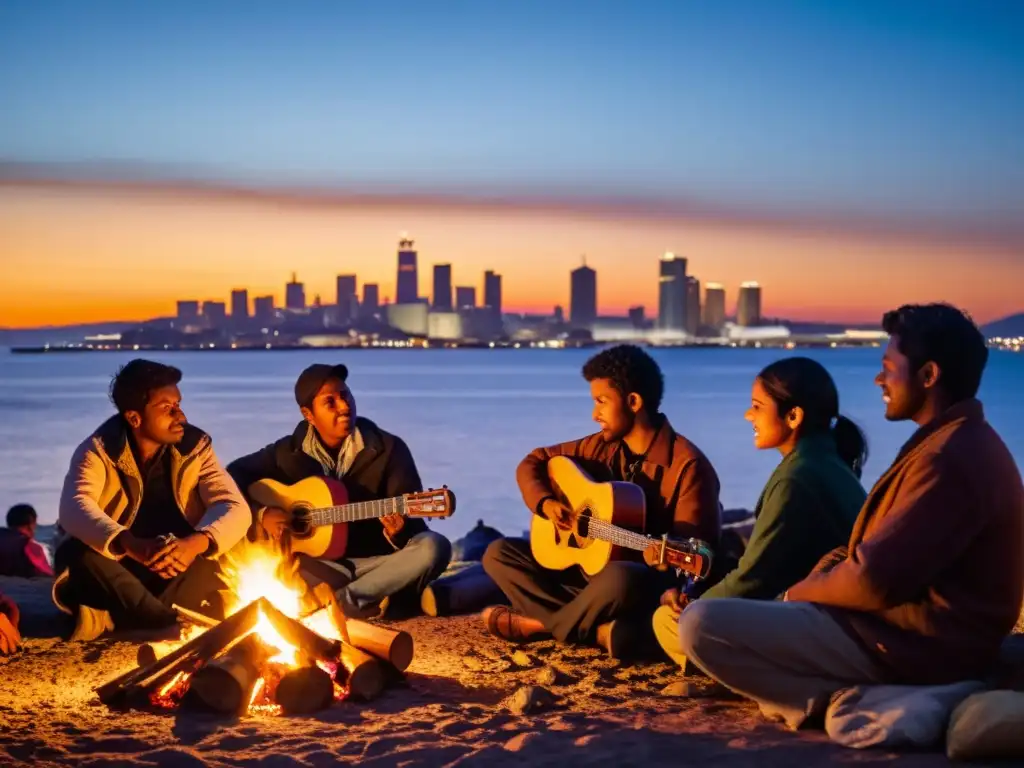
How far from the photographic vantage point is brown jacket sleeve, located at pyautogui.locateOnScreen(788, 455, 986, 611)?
4297mm

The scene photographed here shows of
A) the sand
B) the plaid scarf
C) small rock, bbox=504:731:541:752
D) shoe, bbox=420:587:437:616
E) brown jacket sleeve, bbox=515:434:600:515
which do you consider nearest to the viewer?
the sand

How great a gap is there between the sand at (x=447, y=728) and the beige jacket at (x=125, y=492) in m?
0.79

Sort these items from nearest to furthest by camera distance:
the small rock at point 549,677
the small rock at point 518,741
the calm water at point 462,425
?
the small rock at point 518,741, the small rock at point 549,677, the calm water at point 462,425

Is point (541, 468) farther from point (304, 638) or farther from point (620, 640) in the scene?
point (304, 638)

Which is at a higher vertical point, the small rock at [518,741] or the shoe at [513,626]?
the small rock at [518,741]

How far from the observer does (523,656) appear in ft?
20.6

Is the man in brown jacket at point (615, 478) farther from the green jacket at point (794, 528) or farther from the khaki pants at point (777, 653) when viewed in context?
the khaki pants at point (777, 653)

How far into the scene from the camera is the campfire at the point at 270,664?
205 inches

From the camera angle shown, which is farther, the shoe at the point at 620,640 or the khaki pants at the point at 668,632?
the shoe at the point at 620,640

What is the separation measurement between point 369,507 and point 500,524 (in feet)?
47.3

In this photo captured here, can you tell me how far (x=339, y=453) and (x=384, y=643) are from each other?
84.6 inches

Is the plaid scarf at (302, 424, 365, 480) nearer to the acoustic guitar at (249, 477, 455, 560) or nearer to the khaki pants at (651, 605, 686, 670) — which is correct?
the acoustic guitar at (249, 477, 455, 560)

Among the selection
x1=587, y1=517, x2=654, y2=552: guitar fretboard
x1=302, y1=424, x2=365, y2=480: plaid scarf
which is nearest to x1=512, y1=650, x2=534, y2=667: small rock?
x1=587, y1=517, x2=654, y2=552: guitar fretboard

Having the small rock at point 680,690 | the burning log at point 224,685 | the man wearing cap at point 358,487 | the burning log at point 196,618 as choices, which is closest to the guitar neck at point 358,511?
the man wearing cap at point 358,487
